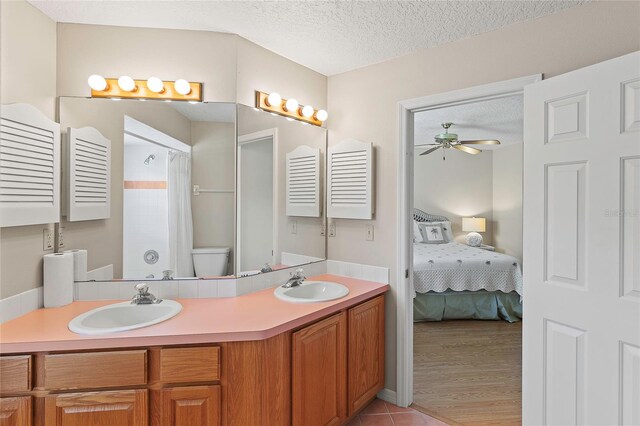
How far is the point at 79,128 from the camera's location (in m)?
1.93

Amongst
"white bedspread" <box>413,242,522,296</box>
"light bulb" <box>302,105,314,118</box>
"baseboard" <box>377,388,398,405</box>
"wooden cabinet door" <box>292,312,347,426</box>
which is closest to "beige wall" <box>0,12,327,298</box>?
"light bulb" <box>302,105,314,118</box>

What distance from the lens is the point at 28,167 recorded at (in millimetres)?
1674

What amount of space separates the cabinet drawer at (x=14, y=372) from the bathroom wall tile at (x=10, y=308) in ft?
1.05

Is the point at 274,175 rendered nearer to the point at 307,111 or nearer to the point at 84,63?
the point at 307,111

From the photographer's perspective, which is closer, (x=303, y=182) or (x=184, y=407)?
(x=184, y=407)

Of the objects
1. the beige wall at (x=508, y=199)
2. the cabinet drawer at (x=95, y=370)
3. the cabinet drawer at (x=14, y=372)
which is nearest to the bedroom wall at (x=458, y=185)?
the beige wall at (x=508, y=199)

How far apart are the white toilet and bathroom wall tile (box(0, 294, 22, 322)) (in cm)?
82

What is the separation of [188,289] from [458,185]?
577cm

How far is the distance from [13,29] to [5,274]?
1187mm

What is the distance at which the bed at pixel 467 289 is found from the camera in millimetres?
4035

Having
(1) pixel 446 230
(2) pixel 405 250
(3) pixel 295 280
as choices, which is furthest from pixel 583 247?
(1) pixel 446 230

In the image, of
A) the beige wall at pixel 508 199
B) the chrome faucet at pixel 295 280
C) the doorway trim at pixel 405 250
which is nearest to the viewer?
the chrome faucet at pixel 295 280

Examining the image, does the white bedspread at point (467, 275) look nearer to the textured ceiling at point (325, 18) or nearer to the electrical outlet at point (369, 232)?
the electrical outlet at point (369, 232)

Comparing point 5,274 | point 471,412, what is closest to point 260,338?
point 5,274
